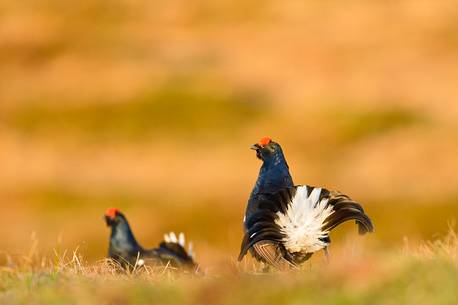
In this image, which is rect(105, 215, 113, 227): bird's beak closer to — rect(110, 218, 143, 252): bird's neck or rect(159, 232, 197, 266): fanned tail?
rect(110, 218, 143, 252): bird's neck

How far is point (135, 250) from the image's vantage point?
13.0 m

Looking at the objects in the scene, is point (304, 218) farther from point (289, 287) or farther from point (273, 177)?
point (289, 287)

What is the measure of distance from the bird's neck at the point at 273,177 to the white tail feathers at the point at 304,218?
1193 mm

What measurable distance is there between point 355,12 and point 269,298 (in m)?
61.1

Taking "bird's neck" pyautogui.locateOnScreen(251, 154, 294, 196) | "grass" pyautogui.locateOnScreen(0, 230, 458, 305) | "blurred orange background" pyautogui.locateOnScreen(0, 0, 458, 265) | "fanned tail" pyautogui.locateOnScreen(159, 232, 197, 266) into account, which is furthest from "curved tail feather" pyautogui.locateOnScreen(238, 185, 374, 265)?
"blurred orange background" pyautogui.locateOnScreen(0, 0, 458, 265)

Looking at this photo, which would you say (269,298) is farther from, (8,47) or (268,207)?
(8,47)

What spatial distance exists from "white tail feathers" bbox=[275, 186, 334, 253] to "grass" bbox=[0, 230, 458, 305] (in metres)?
1.32

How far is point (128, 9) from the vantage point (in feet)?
232

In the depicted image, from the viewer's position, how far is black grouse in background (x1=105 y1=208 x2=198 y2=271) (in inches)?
485

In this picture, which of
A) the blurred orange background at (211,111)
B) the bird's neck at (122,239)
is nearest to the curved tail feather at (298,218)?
the bird's neck at (122,239)

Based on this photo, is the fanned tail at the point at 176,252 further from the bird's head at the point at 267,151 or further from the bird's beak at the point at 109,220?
the bird's head at the point at 267,151

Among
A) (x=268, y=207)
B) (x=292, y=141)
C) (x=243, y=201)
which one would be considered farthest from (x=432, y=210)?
(x=268, y=207)

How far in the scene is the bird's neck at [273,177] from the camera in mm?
10227

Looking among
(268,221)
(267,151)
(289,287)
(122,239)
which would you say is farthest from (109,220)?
(289,287)
